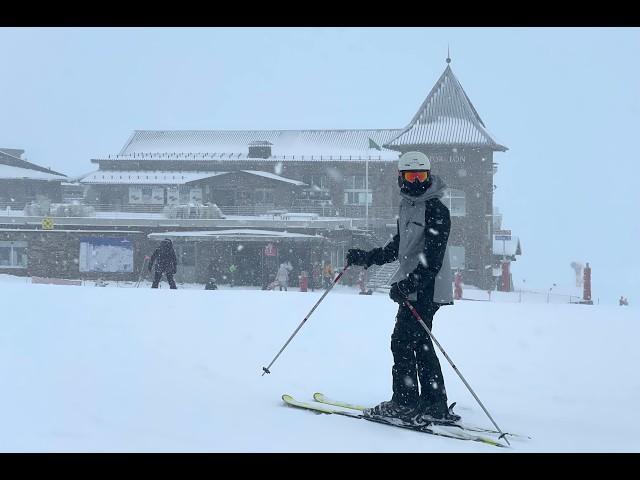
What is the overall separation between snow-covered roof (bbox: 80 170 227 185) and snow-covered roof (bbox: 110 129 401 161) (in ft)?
4.92

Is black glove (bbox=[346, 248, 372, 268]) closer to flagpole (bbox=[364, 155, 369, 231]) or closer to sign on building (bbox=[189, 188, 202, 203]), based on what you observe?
flagpole (bbox=[364, 155, 369, 231])

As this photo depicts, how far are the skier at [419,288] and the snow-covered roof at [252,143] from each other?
3310 centimetres

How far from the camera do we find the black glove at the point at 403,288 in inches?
161

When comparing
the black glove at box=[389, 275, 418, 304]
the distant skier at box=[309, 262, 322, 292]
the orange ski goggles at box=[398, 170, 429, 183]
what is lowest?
the distant skier at box=[309, 262, 322, 292]

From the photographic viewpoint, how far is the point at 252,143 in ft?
131

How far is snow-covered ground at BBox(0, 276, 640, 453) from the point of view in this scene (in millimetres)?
3777

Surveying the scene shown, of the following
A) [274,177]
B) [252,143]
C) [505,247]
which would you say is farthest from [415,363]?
[252,143]

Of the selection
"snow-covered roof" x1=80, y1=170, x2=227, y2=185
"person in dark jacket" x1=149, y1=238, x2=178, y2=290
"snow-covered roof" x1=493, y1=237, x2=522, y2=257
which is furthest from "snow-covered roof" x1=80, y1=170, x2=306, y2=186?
"person in dark jacket" x1=149, y1=238, x2=178, y2=290

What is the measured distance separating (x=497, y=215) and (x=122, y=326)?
3961 cm

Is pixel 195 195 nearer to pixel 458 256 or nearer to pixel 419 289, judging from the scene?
pixel 458 256

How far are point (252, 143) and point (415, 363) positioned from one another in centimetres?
3634

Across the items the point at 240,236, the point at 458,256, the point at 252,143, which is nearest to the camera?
the point at 240,236

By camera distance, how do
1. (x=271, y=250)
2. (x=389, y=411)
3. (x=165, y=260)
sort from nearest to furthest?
(x=389, y=411) → (x=165, y=260) → (x=271, y=250)

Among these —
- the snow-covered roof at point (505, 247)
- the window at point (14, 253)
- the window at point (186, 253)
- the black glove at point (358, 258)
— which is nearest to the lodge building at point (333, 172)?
the snow-covered roof at point (505, 247)
